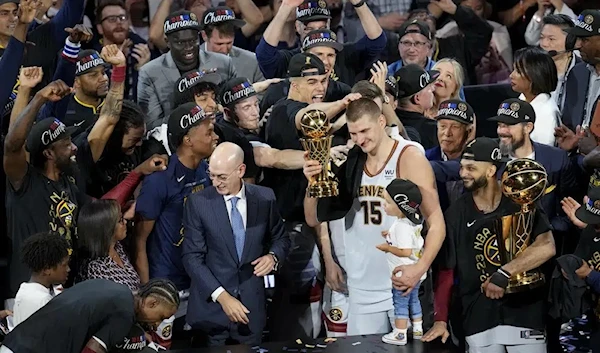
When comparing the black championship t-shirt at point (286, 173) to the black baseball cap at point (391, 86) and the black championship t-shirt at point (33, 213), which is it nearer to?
the black baseball cap at point (391, 86)

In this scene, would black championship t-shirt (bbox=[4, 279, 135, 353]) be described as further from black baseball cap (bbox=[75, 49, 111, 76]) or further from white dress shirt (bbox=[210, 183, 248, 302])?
black baseball cap (bbox=[75, 49, 111, 76])

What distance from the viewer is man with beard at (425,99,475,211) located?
778 centimetres

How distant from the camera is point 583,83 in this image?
8445mm

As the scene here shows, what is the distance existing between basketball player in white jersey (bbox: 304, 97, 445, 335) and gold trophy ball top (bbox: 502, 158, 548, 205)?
0.45 m

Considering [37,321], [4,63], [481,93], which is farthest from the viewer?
[481,93]

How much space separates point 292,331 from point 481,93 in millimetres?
2815

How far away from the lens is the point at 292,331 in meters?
8.12

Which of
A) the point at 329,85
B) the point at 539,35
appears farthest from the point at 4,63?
the point at 539,35

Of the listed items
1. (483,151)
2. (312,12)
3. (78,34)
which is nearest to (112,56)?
(78,34)

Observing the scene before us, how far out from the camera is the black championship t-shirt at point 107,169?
25.8ft

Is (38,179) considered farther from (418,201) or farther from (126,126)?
(418,201)

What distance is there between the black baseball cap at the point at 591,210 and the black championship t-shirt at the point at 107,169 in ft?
9.68

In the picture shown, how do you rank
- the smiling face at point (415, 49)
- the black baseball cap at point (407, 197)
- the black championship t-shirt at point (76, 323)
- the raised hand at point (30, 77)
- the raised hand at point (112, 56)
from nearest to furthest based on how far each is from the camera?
1. the black championship t-shirt at point (76, 323)
2. the black baseball cap at point (407, 197)
3. the raised hand at point (30, 77)
4. the raised hand at point (112, 56)
5. the smiling face at point (415, 49)

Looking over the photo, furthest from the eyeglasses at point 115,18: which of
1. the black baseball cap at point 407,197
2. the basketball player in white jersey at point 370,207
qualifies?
the black baseball cap at point 407,197
